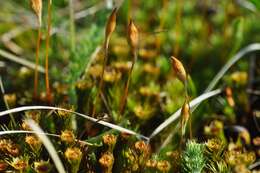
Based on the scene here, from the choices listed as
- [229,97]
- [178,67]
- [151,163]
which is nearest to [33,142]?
[151,163]

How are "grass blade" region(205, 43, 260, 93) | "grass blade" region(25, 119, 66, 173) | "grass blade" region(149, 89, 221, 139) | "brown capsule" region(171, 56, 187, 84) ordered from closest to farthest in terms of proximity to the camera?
"grass blade" region(25, 119, 66, 173) < "brown capsule" region(171, 56, 187, 84) < "grass blade" region(149, 89, 221, 139) < "grass blade" region(205, 43, 260, 93)

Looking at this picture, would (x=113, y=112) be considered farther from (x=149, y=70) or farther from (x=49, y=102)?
(x=149, y=70)

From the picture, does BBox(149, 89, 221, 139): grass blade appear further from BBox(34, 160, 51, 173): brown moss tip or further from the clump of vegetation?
BBox(34, 160, 51, 173): brown moss tip

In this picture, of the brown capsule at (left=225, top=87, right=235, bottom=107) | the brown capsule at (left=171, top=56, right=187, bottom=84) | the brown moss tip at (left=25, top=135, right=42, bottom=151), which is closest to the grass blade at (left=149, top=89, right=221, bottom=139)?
the brown capsule at (left=225, top=87, right=235, bottom=107)

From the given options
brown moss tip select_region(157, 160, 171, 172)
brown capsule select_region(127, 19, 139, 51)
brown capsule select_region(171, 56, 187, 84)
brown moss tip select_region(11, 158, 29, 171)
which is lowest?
brown moss tip select_region(157, 160, 171, 172)

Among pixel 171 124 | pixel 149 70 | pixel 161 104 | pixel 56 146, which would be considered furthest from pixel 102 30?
pixel 56 146

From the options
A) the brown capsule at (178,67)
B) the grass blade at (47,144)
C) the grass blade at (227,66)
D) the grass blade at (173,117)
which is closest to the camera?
the grass blade at (47,144)

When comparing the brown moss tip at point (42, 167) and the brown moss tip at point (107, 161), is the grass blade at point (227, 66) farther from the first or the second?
the brown moss tip at point (42, 167)

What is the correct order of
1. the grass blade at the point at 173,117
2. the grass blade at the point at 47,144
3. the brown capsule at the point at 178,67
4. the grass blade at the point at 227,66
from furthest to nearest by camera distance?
the grass blade at the point at 227,66 → the grass blade at the point at 173,117 → the brown capsule at the point at 178,67 → the grass blade at the point at 47,144

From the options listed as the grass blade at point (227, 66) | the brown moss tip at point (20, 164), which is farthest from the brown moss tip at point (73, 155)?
the grass blade at point (227, 66)

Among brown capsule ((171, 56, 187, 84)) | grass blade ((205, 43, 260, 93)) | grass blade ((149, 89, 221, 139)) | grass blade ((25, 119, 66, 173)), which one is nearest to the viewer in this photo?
grass blade ((25, 119, 66, 173))

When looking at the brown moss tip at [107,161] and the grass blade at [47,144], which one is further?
the brown moss tip at [107,161]

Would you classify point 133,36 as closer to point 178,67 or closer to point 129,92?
point 178,67
